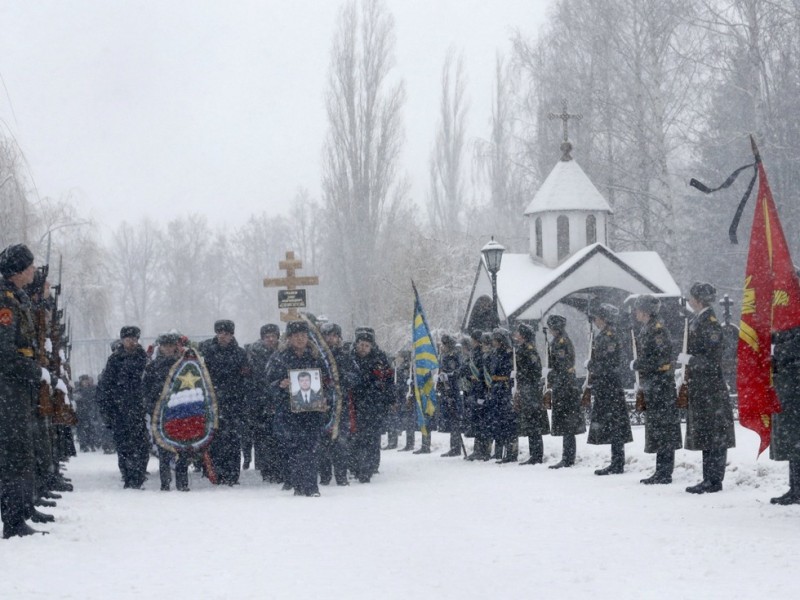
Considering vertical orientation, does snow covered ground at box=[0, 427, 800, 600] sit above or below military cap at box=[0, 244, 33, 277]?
below

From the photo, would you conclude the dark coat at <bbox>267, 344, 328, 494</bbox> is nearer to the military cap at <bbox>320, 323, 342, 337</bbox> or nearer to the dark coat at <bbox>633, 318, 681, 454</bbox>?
the military cap at <bbox>320, 323, 342, 337</bbox>

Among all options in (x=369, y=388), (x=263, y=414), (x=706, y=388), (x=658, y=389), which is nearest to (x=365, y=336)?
(x=369, y=388)

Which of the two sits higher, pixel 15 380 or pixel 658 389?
pixel 15 380

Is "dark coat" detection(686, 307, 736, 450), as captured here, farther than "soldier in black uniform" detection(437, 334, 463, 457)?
No

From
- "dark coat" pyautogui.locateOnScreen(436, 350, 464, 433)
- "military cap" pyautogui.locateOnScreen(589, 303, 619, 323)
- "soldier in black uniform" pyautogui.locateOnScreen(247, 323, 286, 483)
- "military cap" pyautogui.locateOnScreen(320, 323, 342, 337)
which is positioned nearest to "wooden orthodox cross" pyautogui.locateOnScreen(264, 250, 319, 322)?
"dark coat" pyautogui.locateOnScreen(436, 350, 464, 433)

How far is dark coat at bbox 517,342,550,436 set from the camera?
14.9 m

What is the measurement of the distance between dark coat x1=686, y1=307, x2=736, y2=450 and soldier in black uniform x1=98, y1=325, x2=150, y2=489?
6426 millimetres

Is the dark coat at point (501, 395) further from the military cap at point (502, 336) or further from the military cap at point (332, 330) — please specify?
the military cap at point (332, 330)

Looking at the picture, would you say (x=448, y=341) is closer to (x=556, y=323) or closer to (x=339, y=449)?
(x=556, y=323)

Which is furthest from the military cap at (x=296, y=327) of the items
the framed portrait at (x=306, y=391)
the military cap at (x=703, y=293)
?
the military cap at (x=703, y=293)

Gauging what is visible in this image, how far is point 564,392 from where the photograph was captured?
14.2 meters

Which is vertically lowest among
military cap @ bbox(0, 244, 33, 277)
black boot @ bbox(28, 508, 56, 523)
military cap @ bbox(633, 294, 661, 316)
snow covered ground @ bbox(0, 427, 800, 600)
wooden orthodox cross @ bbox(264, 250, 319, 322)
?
snow covered ground @ bbox(0, 427, 800, 600)

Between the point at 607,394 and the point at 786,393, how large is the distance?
407 centimetres

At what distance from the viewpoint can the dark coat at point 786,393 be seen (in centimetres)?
898
